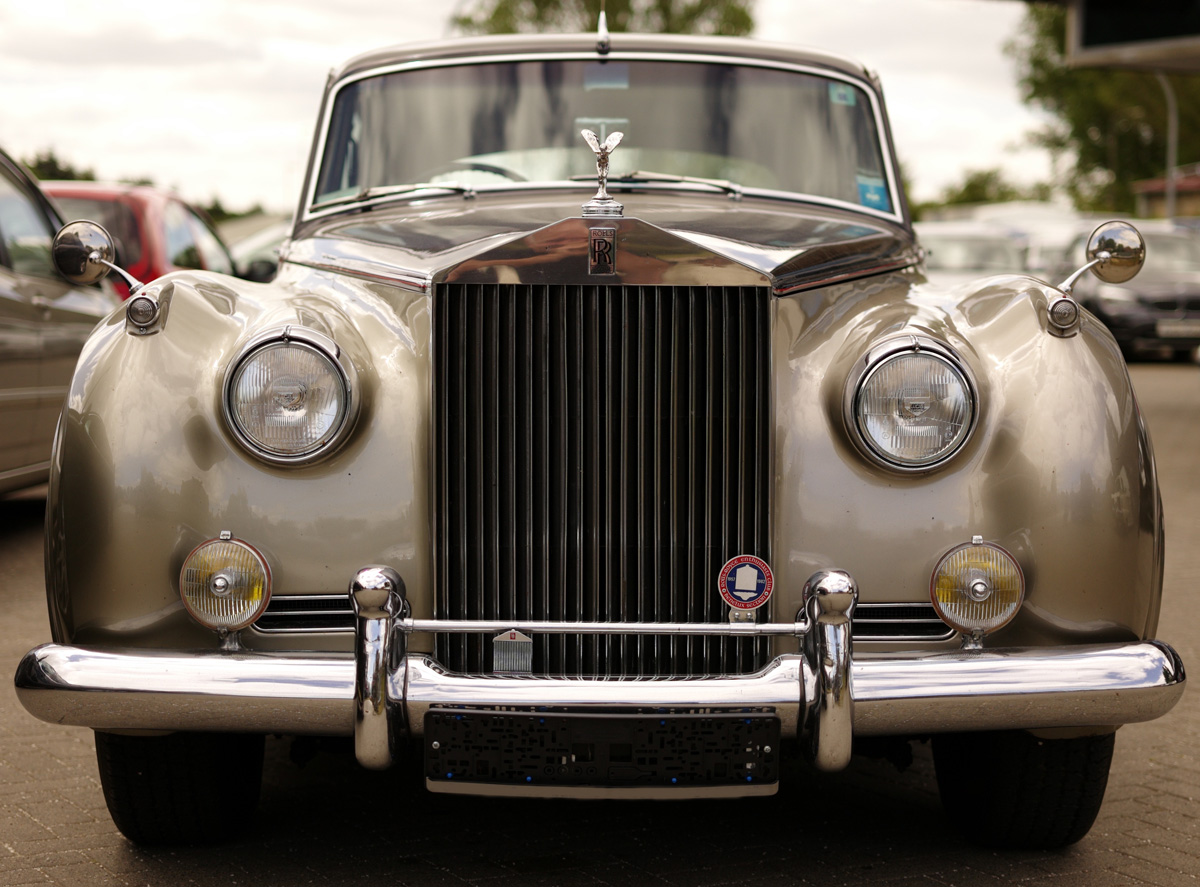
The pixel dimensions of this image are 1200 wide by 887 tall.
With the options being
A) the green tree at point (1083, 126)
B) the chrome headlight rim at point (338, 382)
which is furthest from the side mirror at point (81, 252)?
the green tree at point (1083, 126)

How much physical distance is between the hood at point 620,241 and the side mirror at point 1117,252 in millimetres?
485

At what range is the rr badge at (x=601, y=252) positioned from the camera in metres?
2.90

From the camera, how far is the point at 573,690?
263 centimetres

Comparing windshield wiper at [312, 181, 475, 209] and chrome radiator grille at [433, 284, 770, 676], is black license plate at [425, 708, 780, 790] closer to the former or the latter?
chrome radiator grille at [433, 284, 770, 676]

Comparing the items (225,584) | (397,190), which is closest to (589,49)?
(397,190)

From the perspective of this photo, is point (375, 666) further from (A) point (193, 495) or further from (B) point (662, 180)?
(B) point (662, 180)

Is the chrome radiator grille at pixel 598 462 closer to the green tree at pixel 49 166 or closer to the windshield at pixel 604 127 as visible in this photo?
the windshield at pixel 604 127

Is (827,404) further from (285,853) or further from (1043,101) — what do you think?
(1043,101)

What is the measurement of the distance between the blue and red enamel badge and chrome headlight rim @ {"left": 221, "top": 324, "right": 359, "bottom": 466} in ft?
2.72

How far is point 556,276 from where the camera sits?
2910 mm

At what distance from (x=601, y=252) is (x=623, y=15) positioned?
154ft

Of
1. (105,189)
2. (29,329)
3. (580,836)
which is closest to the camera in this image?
(580,836)

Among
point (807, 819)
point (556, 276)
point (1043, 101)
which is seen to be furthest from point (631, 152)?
point (1043, 101)

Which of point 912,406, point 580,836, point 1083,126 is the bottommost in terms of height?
point 580,836
